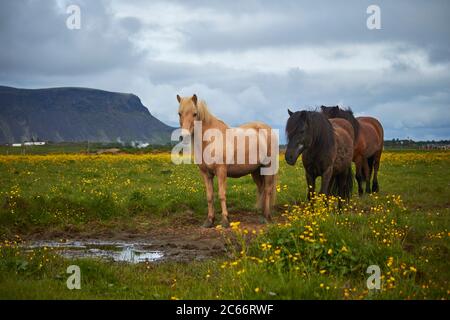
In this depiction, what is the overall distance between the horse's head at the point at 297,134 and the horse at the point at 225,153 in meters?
1.31

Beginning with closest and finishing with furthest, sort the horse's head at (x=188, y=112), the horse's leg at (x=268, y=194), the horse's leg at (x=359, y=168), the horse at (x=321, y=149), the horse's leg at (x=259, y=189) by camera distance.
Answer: the horse's head at (x=188, y=112) → the horse at (x=321, y=149) → the horse's leg at (x=268, y=194) → the horse's leg at (x=259, y=189) → the horse's leg at (x=359, y=168)

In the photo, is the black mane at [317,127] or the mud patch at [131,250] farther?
the black mane at [317,127]

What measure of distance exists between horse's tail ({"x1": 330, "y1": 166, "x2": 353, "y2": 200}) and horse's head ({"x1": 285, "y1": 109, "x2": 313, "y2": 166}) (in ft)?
8.25

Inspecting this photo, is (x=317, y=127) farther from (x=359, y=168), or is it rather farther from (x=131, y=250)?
(x=359, y=168)

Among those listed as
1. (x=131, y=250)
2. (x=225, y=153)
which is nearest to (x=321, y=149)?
(x=225, y=153)

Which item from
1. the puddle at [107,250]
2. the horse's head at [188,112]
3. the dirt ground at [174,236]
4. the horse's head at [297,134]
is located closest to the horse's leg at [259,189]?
the dirt ground at [174,236]

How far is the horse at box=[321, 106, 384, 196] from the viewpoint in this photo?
15891mm

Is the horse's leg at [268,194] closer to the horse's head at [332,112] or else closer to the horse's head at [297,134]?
the horse's head at [297,134]

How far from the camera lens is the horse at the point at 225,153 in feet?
37.2

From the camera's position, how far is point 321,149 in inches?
465

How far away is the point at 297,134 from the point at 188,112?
262cm
